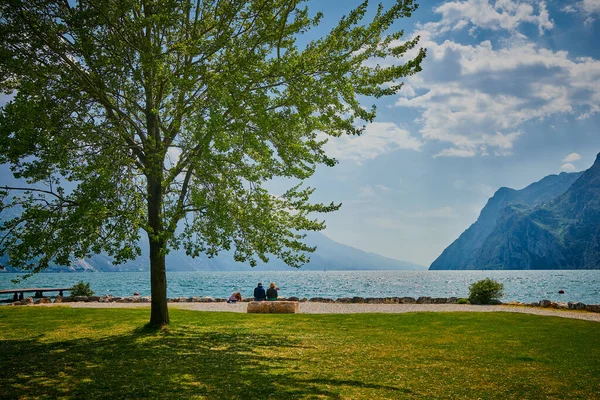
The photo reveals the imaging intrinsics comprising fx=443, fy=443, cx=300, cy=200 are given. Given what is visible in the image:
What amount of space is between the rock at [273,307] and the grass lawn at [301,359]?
6152 millimetres

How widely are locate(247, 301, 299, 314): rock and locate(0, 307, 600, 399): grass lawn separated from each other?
6152mm

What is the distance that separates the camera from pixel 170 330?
1833 cm

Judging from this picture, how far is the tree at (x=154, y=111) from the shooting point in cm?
1330

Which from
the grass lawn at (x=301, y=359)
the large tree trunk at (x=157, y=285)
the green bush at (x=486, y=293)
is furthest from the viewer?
the green bush at (x=486, y=293)

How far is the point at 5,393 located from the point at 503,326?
62.4 feet

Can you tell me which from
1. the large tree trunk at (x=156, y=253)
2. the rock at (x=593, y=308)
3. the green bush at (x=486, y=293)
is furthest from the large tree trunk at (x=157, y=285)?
the rock at (x=593, y=308)

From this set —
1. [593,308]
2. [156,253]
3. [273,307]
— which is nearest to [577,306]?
[593,308]

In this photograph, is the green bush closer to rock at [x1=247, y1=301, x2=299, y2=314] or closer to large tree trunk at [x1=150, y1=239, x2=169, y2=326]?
rock at [x1=247, y1=301, x2=299, y2=314]

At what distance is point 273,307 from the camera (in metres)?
27.9

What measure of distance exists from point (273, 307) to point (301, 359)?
15311 millimetres

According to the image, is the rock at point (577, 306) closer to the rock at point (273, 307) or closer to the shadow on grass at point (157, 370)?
the rock at point (273, 307)

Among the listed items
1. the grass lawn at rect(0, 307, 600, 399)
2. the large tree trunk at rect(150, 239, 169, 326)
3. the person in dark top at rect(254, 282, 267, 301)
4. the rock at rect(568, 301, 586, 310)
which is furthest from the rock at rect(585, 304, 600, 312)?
the large tree trunk at rect(150, 239, 169, 326)

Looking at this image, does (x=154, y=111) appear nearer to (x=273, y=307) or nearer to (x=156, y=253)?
(x=156, y=253)

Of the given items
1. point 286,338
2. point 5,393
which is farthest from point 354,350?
point 5,393
